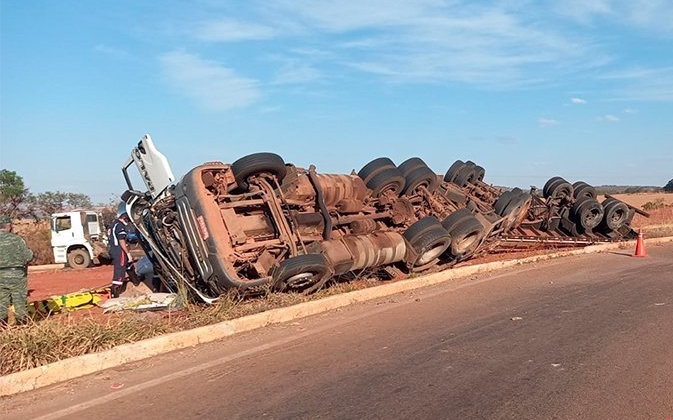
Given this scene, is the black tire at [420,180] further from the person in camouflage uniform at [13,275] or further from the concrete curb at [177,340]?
the person in camouflage uniform at [13,275]

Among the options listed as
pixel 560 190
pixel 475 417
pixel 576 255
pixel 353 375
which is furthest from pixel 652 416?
pixel 560 190

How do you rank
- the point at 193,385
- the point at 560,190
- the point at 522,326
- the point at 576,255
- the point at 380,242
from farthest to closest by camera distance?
the point at 560,190
the point at 576,255
the point at 380,242
the point at 522,326
the point at 193,385

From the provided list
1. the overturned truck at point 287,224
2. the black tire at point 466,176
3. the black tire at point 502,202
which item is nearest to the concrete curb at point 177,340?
the overturned truck at point 287,224

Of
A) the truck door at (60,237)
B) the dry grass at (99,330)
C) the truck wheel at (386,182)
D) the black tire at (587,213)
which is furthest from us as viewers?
the truck door at (60,237)

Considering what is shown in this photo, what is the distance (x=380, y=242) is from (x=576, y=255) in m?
6.66

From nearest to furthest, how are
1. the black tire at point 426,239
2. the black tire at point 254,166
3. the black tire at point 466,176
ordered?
the black tire at point 254,166
the black tire at point 426,239
the black tire at point 466,176

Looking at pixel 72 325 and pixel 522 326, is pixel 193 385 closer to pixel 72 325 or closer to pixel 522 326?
pixel 72 325

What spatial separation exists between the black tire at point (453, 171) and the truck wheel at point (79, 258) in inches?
497

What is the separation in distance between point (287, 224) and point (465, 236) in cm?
409

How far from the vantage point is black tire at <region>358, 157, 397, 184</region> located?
39.9 feet

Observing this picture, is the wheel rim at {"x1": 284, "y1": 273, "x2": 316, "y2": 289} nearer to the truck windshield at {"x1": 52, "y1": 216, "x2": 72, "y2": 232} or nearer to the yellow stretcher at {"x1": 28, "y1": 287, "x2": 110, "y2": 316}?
the yellow stretcher at {"x1": 28, "y1": 287, "x2": 110, "y2": 316}

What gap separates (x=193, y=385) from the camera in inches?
214

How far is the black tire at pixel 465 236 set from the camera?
39.3 feet

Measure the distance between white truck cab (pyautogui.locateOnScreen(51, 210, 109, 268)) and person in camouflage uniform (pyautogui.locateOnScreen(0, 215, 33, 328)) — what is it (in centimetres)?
1495
